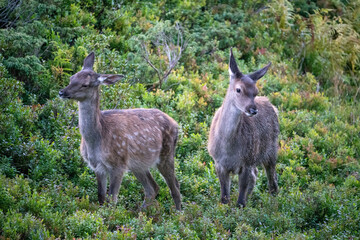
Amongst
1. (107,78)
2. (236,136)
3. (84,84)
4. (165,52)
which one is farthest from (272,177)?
(165,52)

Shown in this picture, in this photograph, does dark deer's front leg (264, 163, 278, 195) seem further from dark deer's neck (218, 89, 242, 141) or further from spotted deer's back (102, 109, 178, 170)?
spotted deer's back (102, 109, 178, 170)

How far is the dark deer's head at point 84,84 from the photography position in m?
8.03

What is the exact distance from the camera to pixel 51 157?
9.09 m

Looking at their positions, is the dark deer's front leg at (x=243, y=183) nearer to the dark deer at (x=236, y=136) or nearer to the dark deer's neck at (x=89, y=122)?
the dark deer at (x=236, y=136)

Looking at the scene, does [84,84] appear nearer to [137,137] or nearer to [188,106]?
[137,137]

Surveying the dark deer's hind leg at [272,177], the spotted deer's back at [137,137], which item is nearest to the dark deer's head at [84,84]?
the spotted deer's back at [137,137]

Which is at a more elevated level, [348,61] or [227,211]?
[227,211]

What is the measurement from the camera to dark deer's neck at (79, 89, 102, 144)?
8266mm

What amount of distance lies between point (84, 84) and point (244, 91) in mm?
2809

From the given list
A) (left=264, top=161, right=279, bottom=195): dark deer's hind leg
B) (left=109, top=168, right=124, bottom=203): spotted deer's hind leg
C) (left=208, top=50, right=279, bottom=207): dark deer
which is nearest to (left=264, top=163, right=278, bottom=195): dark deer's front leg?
(left=264, top=161, right=279, bottom=195): dark deer's hind leg

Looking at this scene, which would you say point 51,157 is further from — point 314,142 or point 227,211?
point 314,142

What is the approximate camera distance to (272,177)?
34.4ft

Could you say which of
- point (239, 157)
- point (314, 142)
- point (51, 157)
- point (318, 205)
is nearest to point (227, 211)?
point (239, 157)

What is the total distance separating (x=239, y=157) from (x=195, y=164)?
5.71 ft
